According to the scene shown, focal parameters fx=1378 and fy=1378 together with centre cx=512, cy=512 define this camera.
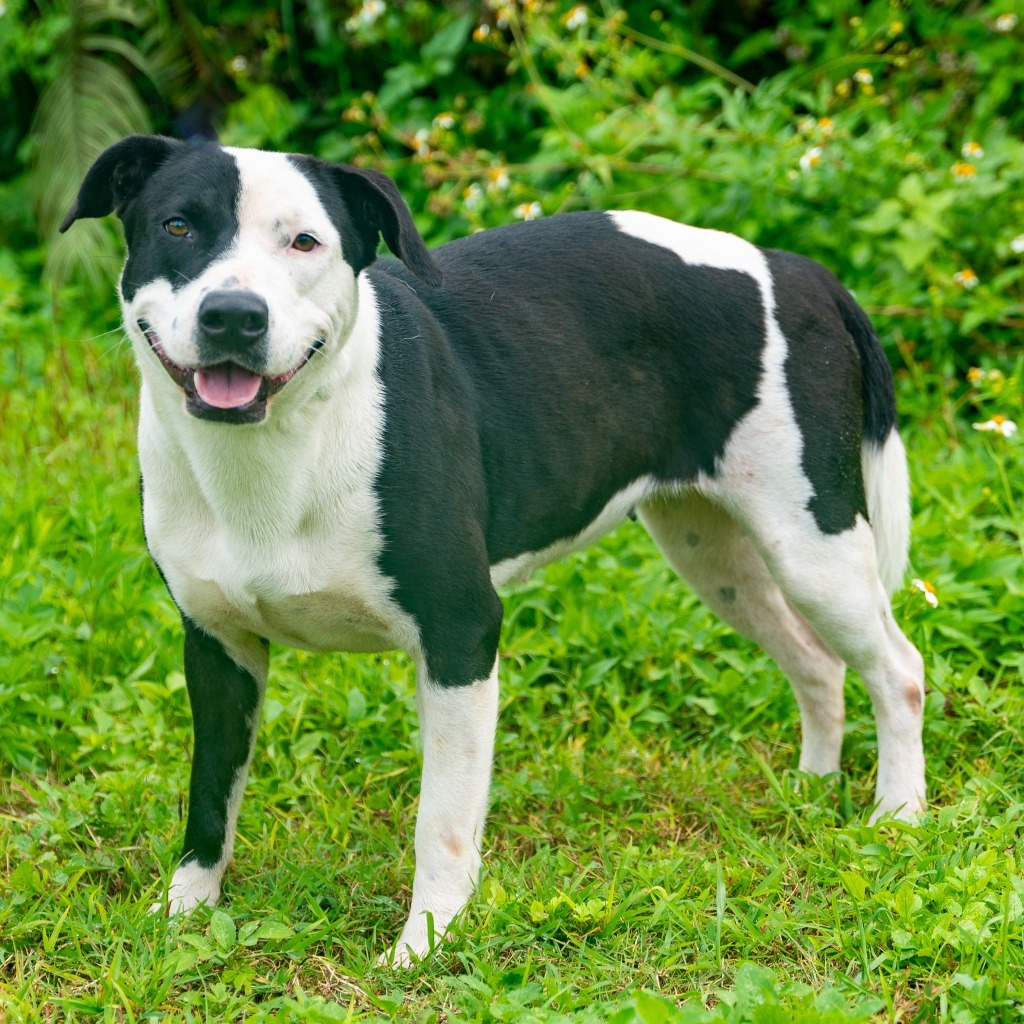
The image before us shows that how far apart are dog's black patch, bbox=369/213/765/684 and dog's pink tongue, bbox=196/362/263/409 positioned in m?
0.38

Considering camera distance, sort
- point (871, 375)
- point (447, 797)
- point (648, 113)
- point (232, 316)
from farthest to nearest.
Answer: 1. point (648, 113)
2. point (871, 375)
3. point (447, 797)
4. point (232, 316)

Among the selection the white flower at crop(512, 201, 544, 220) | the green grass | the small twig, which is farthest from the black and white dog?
the white flower at crop(512, 201, 544, 220)

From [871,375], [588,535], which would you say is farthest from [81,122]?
[871,375]

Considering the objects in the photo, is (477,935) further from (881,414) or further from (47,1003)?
(881,414)

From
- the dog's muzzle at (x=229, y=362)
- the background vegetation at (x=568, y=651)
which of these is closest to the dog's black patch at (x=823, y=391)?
the background vegetation at (x=568, y=651)

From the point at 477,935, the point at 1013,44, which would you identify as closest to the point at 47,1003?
the point at 477,935

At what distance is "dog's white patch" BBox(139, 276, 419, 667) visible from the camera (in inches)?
110

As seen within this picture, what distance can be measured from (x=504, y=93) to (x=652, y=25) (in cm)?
80

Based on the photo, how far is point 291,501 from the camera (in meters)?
2.82

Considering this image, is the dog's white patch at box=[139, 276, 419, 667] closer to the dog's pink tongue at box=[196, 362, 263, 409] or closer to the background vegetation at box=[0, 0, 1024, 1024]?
the dog's pink tongue at box=[196, 362, 263, 409]

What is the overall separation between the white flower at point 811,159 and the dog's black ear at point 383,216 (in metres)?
2.98

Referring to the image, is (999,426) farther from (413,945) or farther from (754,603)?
(413,945)

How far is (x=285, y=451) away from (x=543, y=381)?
28.2 inches

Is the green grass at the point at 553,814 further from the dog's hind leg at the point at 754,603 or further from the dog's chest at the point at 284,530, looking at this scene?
the dog's chest at the point at 284,530
